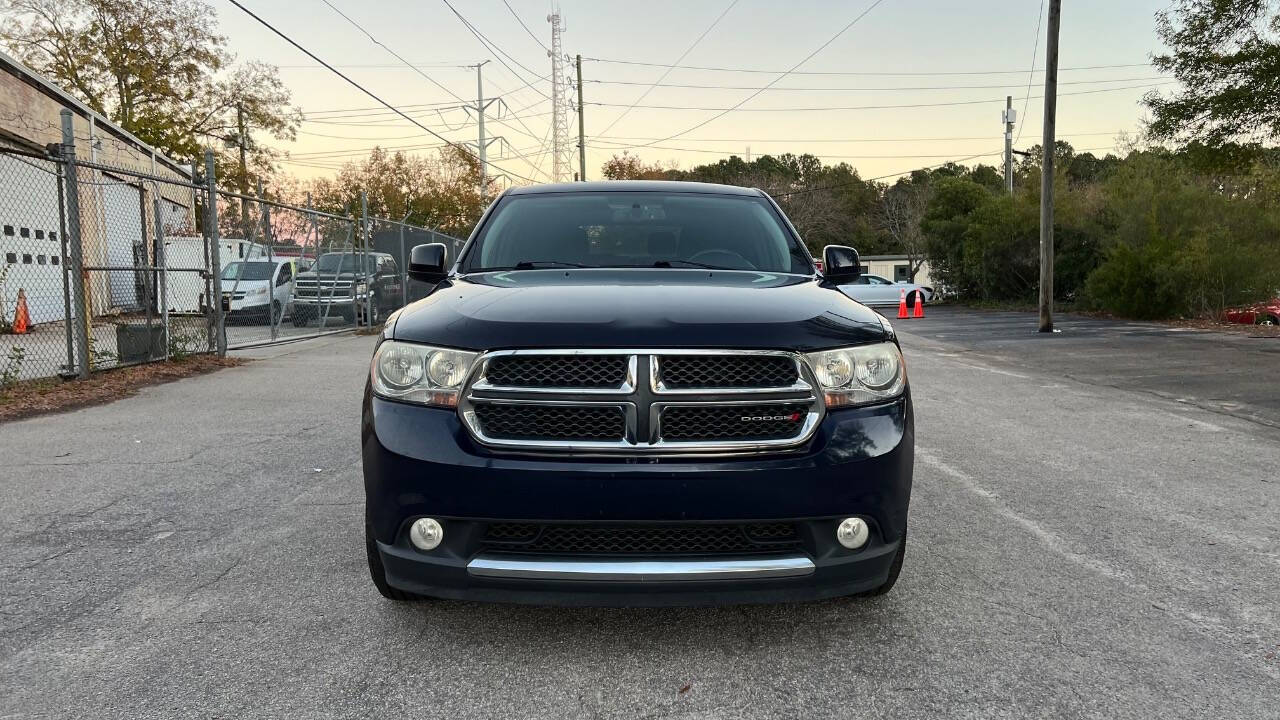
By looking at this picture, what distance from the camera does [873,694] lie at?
277 cm

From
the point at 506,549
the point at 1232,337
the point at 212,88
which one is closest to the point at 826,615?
the point at 506,549

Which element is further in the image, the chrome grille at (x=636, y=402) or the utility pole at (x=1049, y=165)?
the utility pole at (x=1049, y=165)

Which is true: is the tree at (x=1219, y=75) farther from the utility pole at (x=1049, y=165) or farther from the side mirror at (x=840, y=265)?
the side mirror at (x=840, y=265)

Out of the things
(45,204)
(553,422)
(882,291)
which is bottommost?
(882,291)

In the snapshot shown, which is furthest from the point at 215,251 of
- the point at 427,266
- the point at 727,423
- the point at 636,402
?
the point at 727,423

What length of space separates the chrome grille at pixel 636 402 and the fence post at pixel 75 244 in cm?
783

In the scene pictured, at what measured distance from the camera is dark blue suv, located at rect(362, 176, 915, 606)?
2771 mm

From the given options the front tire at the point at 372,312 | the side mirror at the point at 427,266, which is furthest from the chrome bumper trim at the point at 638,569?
the front tire at the point at 372,312

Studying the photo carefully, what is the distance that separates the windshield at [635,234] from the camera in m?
→ 4.39

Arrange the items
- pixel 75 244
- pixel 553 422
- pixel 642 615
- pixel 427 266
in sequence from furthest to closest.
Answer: pixel 75 244 < pixel 427 266 < pixel 642 615 < pixel 553 422

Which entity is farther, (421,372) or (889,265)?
(889,265)

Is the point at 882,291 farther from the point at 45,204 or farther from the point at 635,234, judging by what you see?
the point at 635,234

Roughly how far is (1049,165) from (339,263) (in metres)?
15.4

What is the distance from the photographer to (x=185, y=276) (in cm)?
2334
